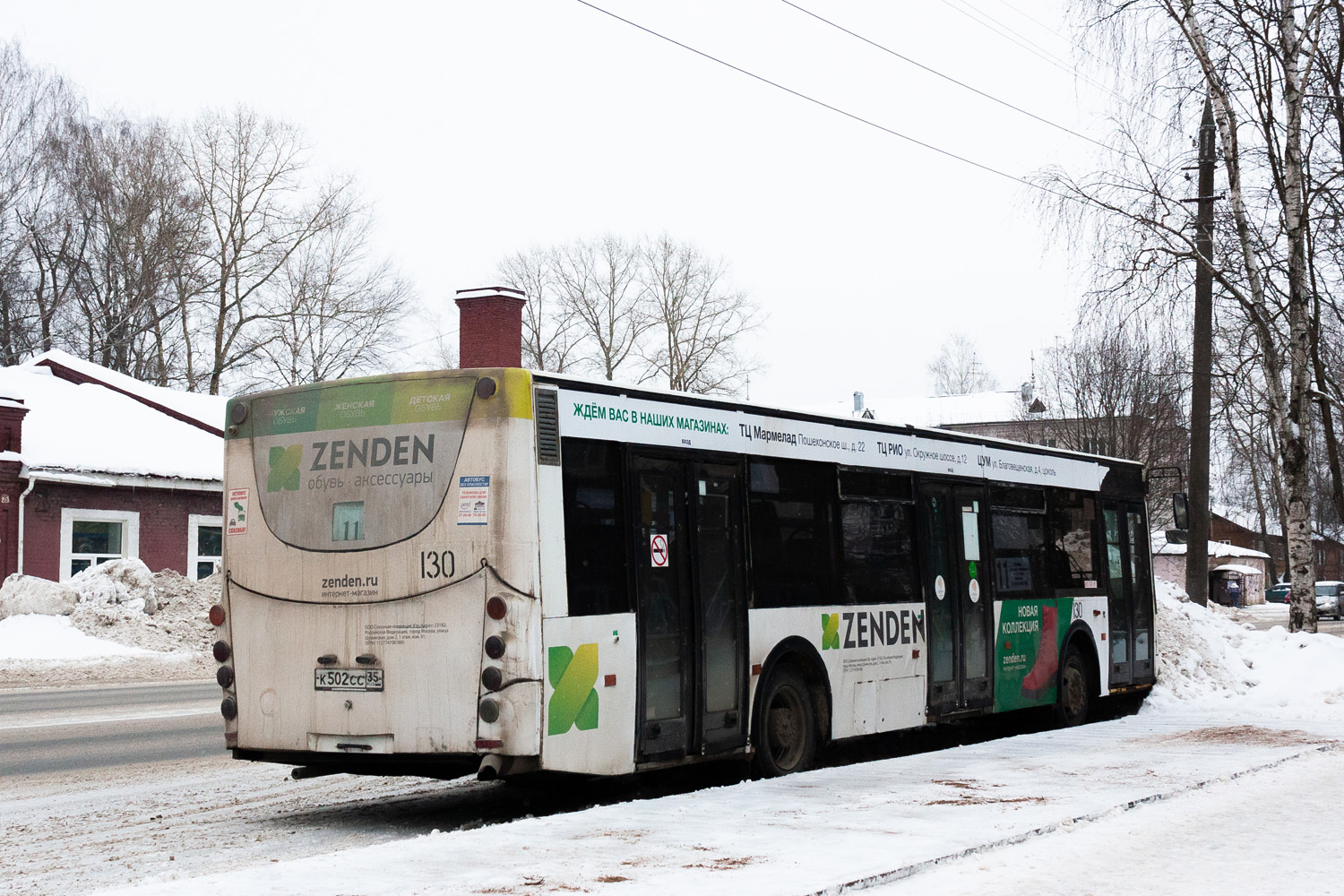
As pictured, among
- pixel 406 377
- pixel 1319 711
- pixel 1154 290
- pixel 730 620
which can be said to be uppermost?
pixel 1154 290

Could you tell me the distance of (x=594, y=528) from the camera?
930 cm

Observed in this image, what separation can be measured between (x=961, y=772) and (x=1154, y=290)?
12284mm

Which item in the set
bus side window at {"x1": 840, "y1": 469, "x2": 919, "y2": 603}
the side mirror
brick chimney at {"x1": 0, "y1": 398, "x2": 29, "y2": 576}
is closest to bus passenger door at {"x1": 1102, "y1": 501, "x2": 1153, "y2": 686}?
the side mirror

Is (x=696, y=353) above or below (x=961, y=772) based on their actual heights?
above

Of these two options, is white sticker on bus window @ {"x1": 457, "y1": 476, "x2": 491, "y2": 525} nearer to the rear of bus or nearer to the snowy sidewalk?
the rear of bus

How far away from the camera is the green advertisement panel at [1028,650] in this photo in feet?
46.7

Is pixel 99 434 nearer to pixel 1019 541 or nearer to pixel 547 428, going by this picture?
pixel 1019 541

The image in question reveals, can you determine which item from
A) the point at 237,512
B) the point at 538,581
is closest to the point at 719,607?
the point at 538,581

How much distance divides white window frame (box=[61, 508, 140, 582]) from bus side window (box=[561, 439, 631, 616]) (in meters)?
23.3

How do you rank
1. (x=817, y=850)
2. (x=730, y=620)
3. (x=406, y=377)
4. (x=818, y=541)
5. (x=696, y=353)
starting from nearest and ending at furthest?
(x=817, y=850), (x=406, y=377), (x=730, y=620), (x=818, y=541), (x=696, y=353)

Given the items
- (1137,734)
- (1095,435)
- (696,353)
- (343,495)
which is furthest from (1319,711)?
(696,353)

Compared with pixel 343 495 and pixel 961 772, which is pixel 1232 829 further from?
pixel 343 495

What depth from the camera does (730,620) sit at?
10523 mm

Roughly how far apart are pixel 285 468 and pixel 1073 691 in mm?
9594
